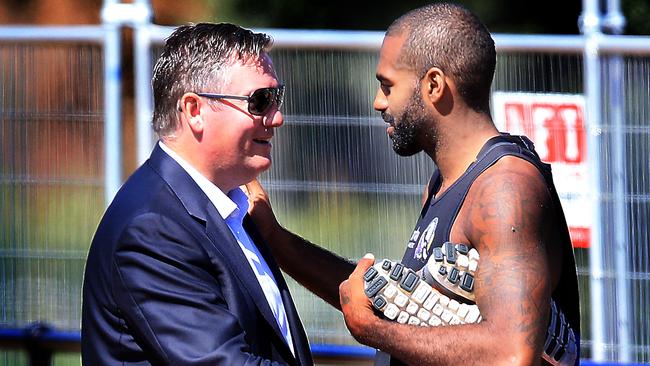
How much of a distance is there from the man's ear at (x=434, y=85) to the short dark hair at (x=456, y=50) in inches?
0.6

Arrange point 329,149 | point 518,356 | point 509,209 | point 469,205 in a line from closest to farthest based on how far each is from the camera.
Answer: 1. point 518,356
2. point 509,209
3. point 469,205
4. point 329,149

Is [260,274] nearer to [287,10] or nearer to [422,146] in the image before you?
[422,146]

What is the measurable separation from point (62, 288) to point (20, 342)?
0.97 metres

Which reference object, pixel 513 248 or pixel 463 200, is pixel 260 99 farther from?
pixel 513 248

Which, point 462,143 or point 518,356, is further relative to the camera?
point 462,143

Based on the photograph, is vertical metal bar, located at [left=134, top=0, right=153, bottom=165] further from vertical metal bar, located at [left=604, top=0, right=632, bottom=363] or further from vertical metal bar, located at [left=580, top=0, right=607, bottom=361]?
vertical metal bar, located at [left=604, top=0, right=632, bottom=363]

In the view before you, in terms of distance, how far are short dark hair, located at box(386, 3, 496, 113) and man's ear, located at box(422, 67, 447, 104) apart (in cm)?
2

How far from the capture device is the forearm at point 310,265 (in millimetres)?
3828

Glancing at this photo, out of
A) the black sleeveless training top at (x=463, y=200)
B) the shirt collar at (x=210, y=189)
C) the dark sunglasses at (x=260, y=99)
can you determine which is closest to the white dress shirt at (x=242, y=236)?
the shirt collar at (x=210, y=189)

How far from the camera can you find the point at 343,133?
5637 millimetres

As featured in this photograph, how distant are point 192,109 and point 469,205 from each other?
2.72ft

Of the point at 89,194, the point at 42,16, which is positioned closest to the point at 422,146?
the point at 89,194

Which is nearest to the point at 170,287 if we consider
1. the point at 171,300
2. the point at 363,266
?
the point at 171,300

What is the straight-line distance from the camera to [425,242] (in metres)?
3.20
